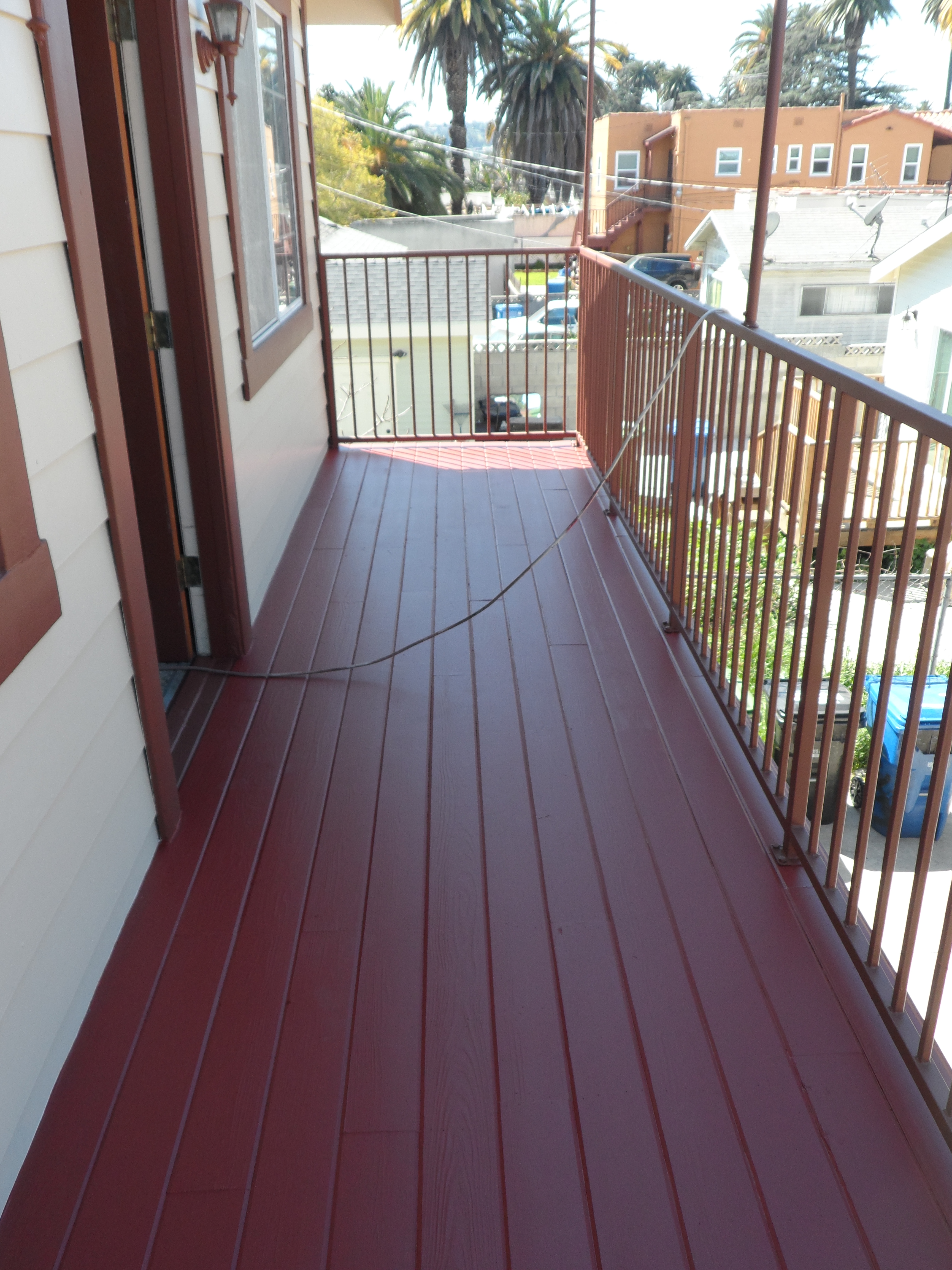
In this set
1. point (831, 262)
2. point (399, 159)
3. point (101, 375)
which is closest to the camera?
point (101, 375)

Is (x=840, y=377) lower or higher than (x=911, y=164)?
lower

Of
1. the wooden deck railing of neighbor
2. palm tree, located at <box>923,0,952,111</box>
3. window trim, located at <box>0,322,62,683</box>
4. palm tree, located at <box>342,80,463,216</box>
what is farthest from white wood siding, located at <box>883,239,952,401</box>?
palm tree, located at <box>342,80,463,216</box>

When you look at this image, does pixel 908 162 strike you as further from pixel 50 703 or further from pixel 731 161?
pixel 50 703

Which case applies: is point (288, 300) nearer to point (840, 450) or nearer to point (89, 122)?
point (89, 122)

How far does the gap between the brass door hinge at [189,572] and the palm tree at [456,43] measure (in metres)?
25.8

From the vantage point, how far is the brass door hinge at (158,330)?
2.65 m

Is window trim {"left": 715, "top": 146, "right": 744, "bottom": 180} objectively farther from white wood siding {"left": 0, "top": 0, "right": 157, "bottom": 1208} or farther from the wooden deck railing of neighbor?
white wood siding {"left": 0, "top": 0, "right": 157, "bottom": 1208}

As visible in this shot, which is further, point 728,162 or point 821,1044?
point 728,162

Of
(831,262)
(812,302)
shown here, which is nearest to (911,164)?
(812,302)

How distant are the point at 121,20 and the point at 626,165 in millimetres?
25248

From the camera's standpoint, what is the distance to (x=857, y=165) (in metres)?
A: 13.8

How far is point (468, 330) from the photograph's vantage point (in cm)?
548

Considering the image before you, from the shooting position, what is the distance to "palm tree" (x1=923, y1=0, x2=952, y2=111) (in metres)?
4.15

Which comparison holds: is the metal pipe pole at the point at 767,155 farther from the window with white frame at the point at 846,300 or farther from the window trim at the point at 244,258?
the window with white frame at the point at 846,300
